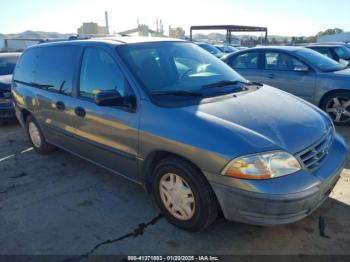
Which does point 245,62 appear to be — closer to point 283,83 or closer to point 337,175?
point 283,83

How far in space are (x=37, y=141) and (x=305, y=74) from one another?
198 inches

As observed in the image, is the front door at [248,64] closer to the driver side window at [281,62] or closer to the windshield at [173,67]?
the driver side window at [281,62]

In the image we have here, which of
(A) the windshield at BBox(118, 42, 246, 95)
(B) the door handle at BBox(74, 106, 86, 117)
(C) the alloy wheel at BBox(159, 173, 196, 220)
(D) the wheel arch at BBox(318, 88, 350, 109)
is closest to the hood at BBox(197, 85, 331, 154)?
(A) the windshield at BBox(118, 42, 246, 95)

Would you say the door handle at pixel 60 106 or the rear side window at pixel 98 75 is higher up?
the rear side window at pixel 98 75

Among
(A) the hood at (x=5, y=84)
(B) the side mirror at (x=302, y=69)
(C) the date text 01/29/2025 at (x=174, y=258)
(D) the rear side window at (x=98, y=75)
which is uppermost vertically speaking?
(D) the rear side window at (x=98, y=75)

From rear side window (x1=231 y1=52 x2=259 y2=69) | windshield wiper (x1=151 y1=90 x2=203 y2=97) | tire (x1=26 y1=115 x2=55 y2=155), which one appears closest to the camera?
windshield wiper (x1=151 y1=90 x2=203 y2=97)

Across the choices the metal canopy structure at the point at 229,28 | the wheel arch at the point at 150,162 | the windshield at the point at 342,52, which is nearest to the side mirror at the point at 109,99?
the wheel arch at the point at 150,162

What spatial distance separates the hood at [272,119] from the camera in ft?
8.55

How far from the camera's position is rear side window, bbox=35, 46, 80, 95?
13.0 ft

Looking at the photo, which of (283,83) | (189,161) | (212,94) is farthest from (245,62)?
(189,161)

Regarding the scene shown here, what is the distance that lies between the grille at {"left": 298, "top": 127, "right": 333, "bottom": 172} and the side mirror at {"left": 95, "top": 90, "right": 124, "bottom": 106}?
5.38ft

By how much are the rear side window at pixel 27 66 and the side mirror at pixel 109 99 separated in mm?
2323

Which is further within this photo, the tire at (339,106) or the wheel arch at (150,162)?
the tire at (339,106)

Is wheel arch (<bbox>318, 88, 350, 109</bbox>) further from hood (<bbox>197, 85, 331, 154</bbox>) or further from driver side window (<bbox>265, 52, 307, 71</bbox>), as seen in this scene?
hood (<bbox>197, 85, 331, 154</bbox>)
